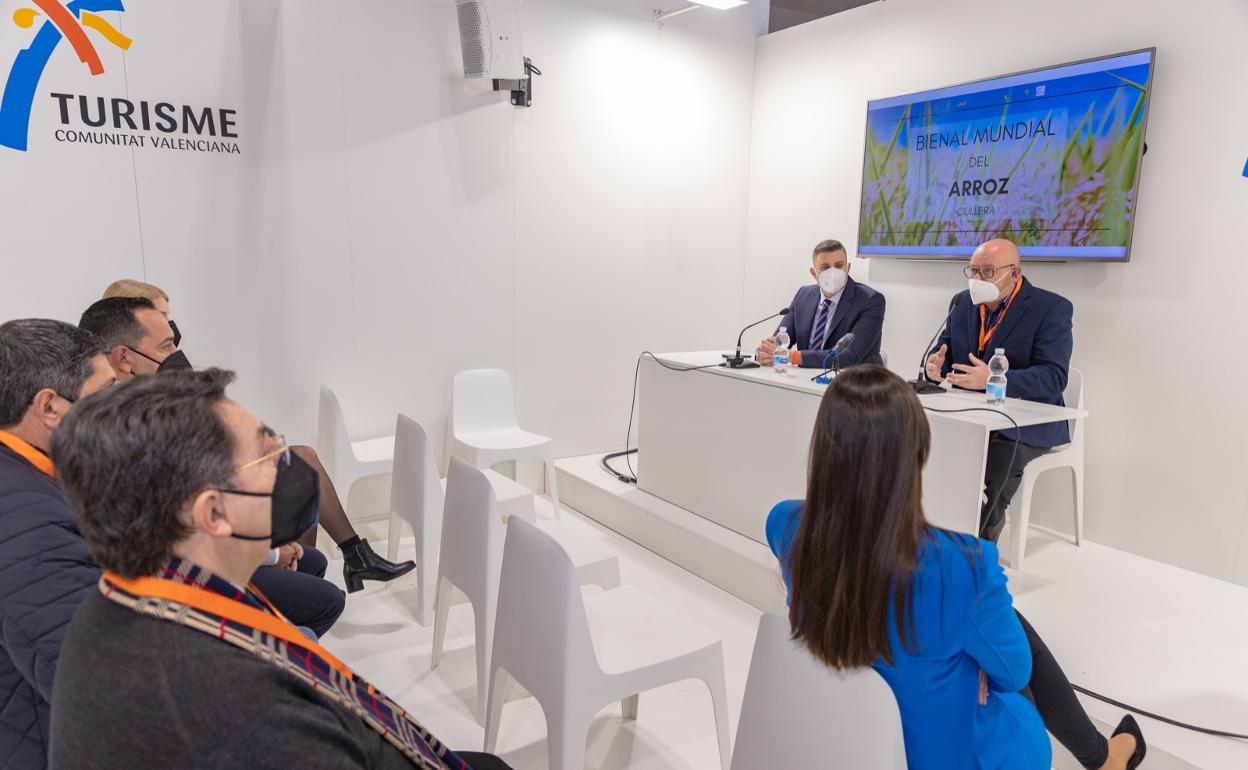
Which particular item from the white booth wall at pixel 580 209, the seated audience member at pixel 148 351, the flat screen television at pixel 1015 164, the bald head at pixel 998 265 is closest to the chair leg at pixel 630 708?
the seated audience member at pixel 148 351

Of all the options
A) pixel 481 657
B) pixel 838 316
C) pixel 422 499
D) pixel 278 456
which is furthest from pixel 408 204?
pixel 278 456

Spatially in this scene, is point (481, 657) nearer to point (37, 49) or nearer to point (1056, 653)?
point (1056, 653)

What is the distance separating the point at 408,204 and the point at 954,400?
9.39ft

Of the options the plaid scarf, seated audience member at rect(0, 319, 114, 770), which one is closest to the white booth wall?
seated audience member at rect(0, 319, 114, 770)

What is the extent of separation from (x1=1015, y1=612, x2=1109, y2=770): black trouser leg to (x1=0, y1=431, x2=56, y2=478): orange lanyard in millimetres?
2090

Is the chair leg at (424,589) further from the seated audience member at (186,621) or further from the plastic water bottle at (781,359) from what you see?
the seated audience member at (186,621)

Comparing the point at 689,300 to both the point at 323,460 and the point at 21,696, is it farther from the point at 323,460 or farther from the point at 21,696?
the point at 21,696

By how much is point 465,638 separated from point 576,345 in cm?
220

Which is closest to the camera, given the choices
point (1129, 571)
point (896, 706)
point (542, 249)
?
point (896, 706)

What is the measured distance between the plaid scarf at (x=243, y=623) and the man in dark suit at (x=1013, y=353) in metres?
2.54

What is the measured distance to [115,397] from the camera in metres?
0.96

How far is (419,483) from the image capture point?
287 cm

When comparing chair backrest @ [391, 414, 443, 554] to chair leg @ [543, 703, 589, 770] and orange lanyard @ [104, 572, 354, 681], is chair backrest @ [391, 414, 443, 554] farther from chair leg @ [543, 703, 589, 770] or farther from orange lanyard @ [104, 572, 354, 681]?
orange lanyard @ [104, 572, 354, 681]

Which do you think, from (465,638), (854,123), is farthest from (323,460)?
(854,123)
